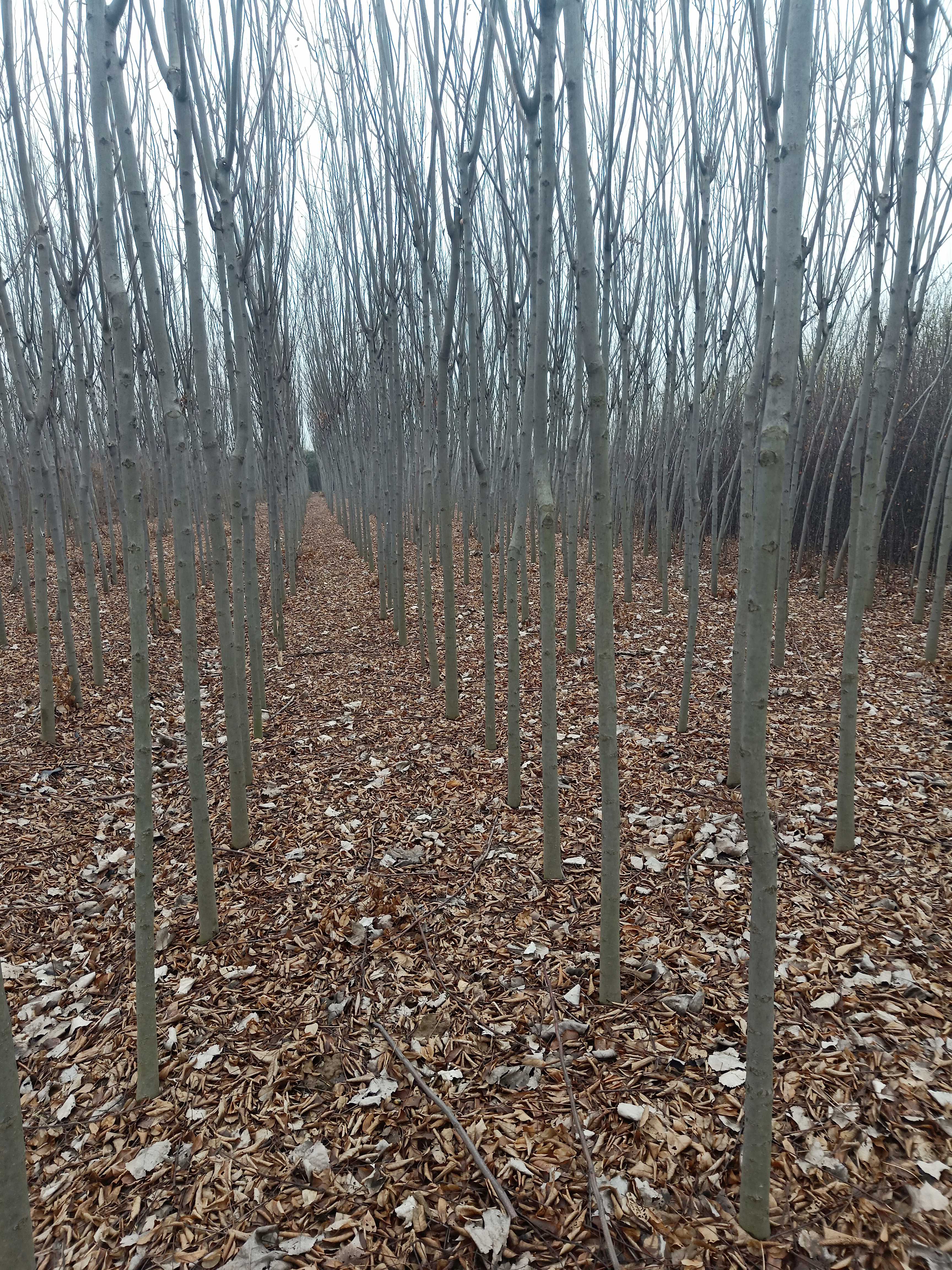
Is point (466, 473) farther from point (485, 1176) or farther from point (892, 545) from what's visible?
point (485, 1176)

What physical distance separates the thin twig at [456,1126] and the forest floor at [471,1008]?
2 cm

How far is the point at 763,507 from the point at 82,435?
21.7ft

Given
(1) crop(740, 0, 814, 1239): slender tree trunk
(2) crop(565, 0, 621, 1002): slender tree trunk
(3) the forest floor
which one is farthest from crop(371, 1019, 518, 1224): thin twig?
(2) crop(565, 0, 621, 1002): slender tree trunk

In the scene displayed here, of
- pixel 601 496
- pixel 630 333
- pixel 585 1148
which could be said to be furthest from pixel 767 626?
pixel 630 333

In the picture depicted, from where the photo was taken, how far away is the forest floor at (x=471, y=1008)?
1604mm

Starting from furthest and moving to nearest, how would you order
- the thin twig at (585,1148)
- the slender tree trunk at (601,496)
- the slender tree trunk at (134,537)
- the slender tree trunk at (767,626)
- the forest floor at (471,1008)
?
the slender tree trunk at (601,496), the slender tree trunk at (134,537), the forest floor at (471,1008), the thin twig at (585,1148), the slender tree trunk at (767,626)

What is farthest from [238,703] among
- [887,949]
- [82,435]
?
[82,435]

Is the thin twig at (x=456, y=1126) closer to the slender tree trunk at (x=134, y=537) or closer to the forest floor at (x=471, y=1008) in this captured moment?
the forest floor at (x=471, y=1008)

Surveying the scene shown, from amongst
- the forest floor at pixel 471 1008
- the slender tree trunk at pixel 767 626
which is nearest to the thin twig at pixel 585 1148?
the forest floor at pixel 471 1008

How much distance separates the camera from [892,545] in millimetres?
10680

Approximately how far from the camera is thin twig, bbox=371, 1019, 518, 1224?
1.63 metres

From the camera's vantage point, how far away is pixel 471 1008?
2279mm

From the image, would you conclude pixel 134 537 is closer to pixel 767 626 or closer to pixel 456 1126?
pixel 767 626

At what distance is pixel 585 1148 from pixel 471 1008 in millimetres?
646
